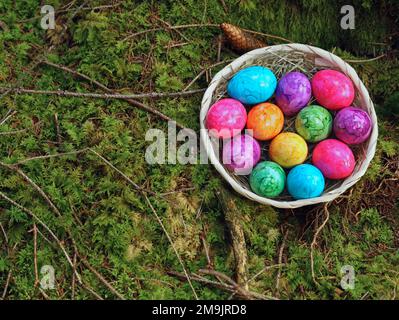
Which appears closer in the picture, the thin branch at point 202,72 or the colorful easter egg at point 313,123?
the colorful easter egg at point 313,123

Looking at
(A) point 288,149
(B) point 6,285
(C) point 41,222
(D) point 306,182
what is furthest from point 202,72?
(B) point 6,285

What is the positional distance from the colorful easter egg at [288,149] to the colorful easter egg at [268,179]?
1.7 inches

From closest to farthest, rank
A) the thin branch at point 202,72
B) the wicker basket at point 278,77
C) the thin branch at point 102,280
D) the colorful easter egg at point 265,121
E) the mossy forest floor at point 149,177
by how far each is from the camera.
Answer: the thin branch at point 102,280, the mossy forest floor at point 149,177, the wicker basket at point 278,77, the colorful easter egg at point 265,121, the thin branch at point 202,72

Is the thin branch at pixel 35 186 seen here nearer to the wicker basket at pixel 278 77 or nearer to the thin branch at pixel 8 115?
the thin branch at pixel 8 115

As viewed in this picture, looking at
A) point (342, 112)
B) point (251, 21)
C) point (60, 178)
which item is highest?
point (251, 21)

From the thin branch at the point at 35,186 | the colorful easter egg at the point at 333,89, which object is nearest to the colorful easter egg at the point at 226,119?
the colorful easter egg at the point at 333,89

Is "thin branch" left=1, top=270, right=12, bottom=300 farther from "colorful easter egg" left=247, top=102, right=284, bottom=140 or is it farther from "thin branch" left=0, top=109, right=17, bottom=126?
"colorful easter egg" left=247, top=102, right=284, bottom=140

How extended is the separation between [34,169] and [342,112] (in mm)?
1478

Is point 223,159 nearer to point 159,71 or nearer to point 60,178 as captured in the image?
point 159,71

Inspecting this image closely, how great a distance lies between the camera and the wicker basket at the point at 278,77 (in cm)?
262

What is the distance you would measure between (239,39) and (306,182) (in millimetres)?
833

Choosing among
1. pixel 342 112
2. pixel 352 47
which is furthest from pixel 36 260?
pixel 352 47

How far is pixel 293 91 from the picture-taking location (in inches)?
108
